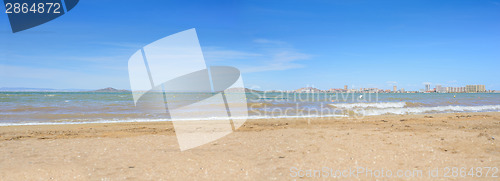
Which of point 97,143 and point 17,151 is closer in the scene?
point 17,151

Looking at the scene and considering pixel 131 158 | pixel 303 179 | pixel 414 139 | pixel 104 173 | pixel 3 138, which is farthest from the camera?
pixel 3 138

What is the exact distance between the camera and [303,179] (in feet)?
14.7

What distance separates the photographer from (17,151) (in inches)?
261

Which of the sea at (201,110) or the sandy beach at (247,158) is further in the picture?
the sea at (201,110)

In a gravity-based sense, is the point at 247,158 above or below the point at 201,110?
above

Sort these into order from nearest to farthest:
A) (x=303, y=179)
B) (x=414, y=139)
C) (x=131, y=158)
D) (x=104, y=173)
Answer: (x=303, y=179) < (x=104, y=173) < (x=131, y=158) < (x=414, y=139)

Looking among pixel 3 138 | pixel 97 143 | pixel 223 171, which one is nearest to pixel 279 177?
pixel 223 171

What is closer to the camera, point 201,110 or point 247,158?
point 247,158

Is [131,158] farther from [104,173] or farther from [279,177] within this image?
[279,177]

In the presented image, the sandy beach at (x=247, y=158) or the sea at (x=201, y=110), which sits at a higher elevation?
the sandy beach at (x=247, y=158)

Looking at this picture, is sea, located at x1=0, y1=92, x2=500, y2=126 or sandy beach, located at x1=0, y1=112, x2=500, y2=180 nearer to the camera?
sandy beach, located at x1=0, y1=112, x2=500, y2=180

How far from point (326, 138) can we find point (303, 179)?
3620 mm

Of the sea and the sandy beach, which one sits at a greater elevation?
the sandy beach

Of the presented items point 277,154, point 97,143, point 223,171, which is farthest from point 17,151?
point 277,154
